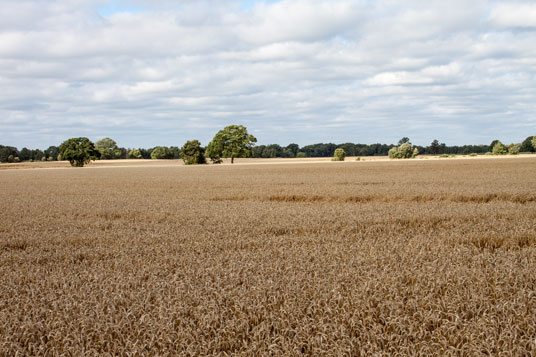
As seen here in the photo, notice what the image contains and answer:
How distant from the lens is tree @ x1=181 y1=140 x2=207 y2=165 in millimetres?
96812

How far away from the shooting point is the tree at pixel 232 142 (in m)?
95.5

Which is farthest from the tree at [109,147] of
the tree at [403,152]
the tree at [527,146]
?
the tree at [527,146]

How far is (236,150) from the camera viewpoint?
3743 inches

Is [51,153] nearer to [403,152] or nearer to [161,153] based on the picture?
[161,153]

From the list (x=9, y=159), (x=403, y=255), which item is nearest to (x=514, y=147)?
(x=403, y=255)

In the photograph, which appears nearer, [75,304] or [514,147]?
[75,304]

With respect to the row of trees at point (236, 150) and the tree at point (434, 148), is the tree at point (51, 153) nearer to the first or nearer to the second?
the row of trees at point (236, 150)

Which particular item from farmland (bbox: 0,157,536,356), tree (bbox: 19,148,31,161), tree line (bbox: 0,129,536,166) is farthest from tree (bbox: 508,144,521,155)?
tree (bbox: 19,148,31,161)

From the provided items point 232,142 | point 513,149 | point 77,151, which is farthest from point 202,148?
point 513,149

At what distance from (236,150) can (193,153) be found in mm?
10685

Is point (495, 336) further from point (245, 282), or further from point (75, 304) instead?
point (75, 304)

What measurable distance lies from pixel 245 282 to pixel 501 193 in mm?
16782

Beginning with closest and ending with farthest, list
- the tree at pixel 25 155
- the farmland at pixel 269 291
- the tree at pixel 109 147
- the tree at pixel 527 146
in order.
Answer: the farmland at pixel 269 291 → the tree at pixel 527 146 → the tree at pixel 25 155 → the tree at pixel 109 147

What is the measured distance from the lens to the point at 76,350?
3.64 meters
